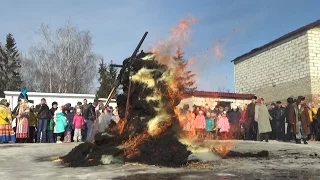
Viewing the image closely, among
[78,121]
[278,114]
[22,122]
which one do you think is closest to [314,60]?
[278,114]

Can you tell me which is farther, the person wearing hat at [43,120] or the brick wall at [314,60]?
the brick wall at [314,60]

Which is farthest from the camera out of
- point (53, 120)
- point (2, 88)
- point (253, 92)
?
point (2, 88)

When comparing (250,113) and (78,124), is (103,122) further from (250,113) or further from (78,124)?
(250,113)

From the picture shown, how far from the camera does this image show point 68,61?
45156 millimetres

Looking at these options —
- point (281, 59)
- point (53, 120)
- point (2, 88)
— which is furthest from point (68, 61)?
Result: point (53, 120)

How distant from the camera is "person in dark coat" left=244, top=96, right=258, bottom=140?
712 inches

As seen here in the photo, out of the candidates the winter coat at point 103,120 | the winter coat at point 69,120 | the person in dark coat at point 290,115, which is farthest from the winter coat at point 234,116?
the winter coat at point 69,120

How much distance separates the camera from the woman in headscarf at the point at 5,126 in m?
14.9

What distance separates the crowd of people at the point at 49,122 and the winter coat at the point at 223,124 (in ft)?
15.3

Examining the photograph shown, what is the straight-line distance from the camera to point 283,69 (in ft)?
92.5

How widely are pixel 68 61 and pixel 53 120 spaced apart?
2989 centimetres

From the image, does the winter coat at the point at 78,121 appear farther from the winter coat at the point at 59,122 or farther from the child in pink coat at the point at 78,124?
the winter coat at the point at 59,122

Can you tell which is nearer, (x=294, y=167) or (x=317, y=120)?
(x=294, y=167)

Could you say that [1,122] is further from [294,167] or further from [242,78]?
[242,78]
